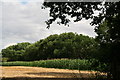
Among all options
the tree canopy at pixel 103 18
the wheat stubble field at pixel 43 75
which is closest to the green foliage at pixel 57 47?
the wheat stubble field at pixel 43 75

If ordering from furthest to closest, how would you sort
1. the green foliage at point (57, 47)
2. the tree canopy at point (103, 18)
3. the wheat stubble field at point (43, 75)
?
the green foliage at point (57, 47) < the wheat stubble field at point (43, 75) < the tree canopy at point (103, 18)

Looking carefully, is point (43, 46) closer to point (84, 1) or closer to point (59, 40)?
point (59, 40)

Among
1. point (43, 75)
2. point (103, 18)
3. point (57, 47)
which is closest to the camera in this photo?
point (103, 18)

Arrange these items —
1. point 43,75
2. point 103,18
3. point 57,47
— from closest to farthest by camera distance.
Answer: point 103,18 → point 43,75 → point 57,47

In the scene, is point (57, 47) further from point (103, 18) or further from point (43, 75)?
point (103, 18)

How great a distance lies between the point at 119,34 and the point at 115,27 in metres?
0.27

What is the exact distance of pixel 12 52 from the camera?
2320 inches

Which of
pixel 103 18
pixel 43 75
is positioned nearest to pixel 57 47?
pixel 43 75

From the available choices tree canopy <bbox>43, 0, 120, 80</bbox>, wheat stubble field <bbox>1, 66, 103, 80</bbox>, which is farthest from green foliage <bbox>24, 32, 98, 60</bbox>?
tree canopy <bbox>43, 0, 120, 80</bbox>

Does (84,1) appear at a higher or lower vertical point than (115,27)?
higher

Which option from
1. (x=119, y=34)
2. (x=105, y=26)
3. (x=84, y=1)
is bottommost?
(x=119, y=34)

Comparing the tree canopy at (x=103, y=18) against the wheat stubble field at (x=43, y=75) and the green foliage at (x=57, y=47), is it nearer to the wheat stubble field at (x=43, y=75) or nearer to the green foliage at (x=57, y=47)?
the wheat stubble field at (x=43, y=75)

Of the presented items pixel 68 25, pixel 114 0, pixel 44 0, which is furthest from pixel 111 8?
pixel 44 0

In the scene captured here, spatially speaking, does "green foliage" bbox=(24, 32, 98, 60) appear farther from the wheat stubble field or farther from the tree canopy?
the tree canopy
